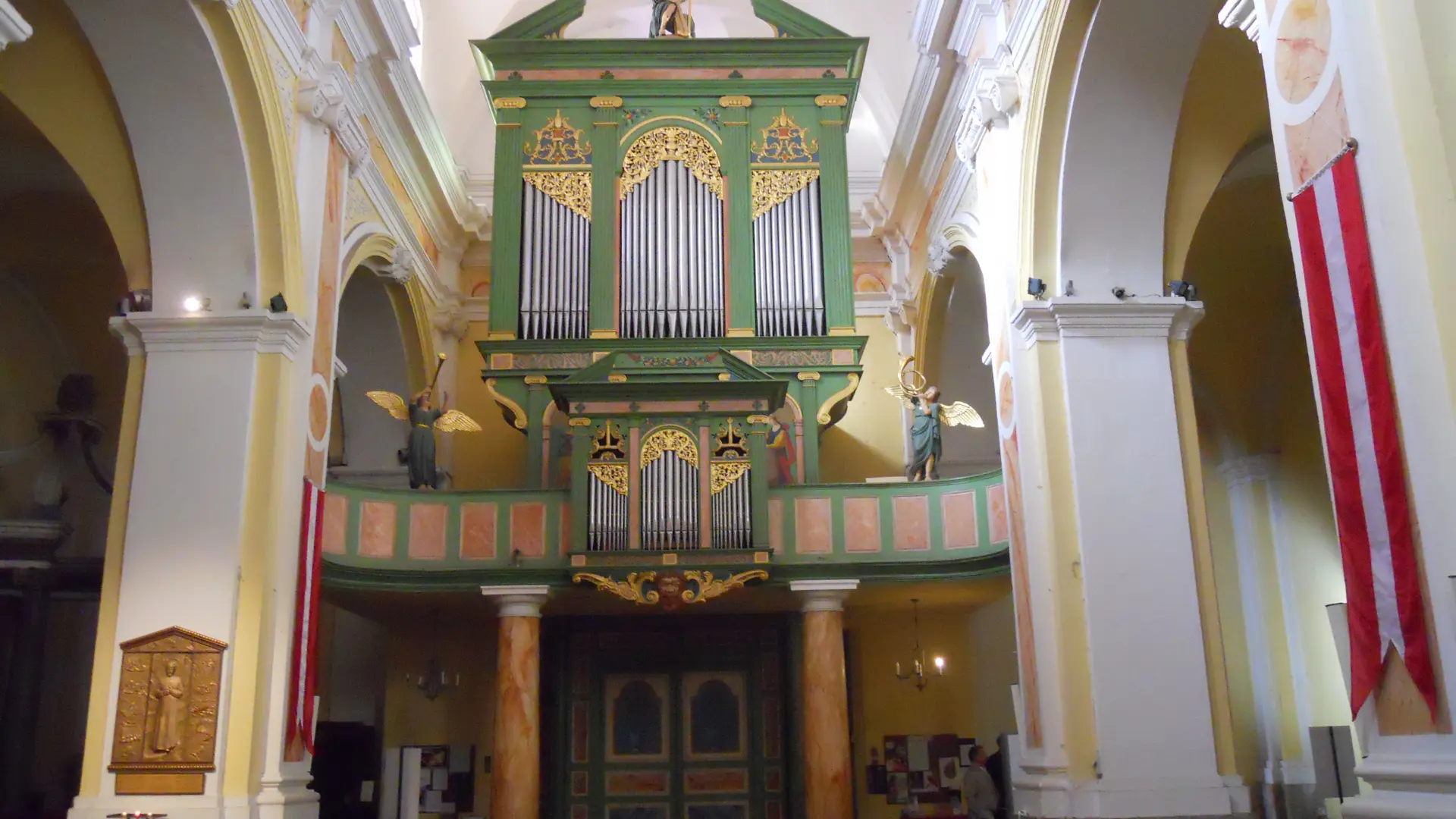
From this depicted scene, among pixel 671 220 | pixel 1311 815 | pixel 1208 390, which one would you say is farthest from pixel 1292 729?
pixel 671 220

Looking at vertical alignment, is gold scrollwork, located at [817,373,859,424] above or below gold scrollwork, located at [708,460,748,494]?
above

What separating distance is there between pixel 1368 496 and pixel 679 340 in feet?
31.0

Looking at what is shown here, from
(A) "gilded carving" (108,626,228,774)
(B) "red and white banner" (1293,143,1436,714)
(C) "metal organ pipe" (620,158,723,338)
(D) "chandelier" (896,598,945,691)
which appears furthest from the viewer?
(D) "chandelier" (896,598,945,691)

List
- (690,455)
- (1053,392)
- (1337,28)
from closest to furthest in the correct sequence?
(1337,28), (1053,392), (690,455)

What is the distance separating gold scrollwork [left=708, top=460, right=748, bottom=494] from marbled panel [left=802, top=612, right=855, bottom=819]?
4.94ft

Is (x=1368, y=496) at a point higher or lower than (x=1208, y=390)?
lower

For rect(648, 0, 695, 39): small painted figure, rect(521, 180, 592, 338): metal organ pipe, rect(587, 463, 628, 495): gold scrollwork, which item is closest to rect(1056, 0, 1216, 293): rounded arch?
rect(587, 463, 628, 495): gold scrollwork

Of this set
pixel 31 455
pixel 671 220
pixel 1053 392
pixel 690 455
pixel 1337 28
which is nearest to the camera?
pixel 1337 28

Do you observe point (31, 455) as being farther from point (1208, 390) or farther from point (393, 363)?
point (1208, 390)

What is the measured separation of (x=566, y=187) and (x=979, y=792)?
7854mm

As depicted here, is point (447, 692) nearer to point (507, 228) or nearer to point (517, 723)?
point (517, 723)

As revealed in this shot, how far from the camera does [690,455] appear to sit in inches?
495

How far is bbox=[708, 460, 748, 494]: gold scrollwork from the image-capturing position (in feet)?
41.1

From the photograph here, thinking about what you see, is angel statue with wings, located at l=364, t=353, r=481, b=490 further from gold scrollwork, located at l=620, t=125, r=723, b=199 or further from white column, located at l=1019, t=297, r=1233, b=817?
white column, located at l=1019, t=297, r=1233, b=817
